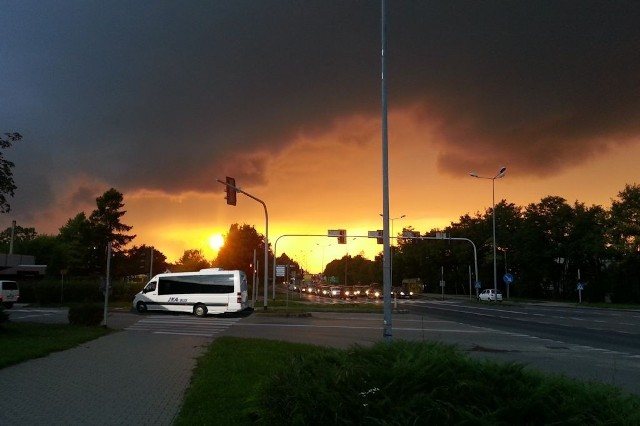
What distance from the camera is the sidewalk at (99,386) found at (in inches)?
263

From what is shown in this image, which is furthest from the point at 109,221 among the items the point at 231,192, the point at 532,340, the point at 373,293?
the point at 532,340

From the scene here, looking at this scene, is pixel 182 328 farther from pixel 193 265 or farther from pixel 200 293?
pixel 193 265

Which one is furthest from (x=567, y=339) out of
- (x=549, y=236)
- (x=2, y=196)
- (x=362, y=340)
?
(x=549, y=236)

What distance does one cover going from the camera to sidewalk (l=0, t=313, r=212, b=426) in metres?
6.68

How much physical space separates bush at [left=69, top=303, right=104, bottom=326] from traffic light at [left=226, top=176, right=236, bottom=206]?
7.20 m

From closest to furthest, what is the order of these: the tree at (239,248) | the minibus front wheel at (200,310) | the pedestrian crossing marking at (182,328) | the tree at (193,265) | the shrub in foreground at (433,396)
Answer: the shrub in foreground at (433,396) → the pedestrian crossing marking at (182,328) → the minibus front wheel at (200,310) → the tree at (193,265) → the tree at (239,248)

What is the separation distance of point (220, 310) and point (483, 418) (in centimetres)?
2772

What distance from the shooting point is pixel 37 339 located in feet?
50.8

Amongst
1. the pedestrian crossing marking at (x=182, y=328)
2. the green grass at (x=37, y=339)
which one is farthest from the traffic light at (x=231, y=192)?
the green grass at (x=37, y=339)

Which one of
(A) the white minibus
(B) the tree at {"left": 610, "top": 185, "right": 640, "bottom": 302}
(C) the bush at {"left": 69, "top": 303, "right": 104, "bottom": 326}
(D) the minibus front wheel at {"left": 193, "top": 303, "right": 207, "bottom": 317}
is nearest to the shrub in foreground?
(C) the bush at {"left": 69, "top": 303, "right": 104, "bottom": 326}

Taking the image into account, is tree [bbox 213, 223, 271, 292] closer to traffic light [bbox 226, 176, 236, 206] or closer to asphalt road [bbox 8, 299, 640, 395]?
asphalt road [bbox 8, 299, 640, 395]

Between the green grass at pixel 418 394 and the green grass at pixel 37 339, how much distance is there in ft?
26.2

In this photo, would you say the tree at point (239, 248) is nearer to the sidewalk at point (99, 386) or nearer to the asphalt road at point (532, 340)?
the asphalt road at point (532, 340)

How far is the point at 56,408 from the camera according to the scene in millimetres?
7145
